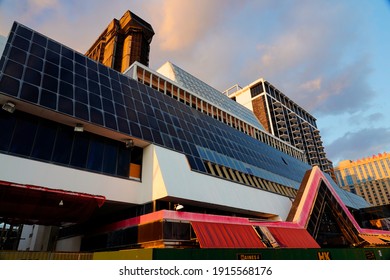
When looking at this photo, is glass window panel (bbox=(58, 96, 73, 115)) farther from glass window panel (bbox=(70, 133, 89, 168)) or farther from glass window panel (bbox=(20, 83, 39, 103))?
glass window panel (bbox=(70, 133, 89, 168))

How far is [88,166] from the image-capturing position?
18484 millimetres

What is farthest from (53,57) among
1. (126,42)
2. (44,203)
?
(126,42)

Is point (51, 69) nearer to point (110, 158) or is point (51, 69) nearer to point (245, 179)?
point (110, 158)

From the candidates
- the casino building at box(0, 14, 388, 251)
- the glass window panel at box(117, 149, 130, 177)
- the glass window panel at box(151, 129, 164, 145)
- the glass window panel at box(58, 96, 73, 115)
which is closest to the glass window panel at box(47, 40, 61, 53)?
the casino building at box(0, 14, 388, 251)

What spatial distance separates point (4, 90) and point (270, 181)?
29519mm

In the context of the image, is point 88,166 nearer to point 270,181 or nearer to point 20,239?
point 270,181

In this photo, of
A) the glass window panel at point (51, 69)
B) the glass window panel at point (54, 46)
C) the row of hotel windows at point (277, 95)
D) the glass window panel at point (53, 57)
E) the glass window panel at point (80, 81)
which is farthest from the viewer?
the row of hotel windows at point (277, 95)

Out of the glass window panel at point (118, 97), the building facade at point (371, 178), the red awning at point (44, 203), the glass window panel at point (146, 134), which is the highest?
the building facade at point (371, 178)

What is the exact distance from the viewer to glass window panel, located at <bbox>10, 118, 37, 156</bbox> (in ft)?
52.2

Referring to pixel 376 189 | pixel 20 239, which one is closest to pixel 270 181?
pixel 20 239

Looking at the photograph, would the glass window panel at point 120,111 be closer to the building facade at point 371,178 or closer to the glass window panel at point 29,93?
the glass window panel at point 29,93

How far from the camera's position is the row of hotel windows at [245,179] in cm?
2570

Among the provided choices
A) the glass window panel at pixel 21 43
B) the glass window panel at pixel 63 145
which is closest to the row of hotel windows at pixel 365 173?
the glass window panel at pixel 63 145

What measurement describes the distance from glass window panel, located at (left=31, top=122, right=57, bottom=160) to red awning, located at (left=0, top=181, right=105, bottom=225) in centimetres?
264
